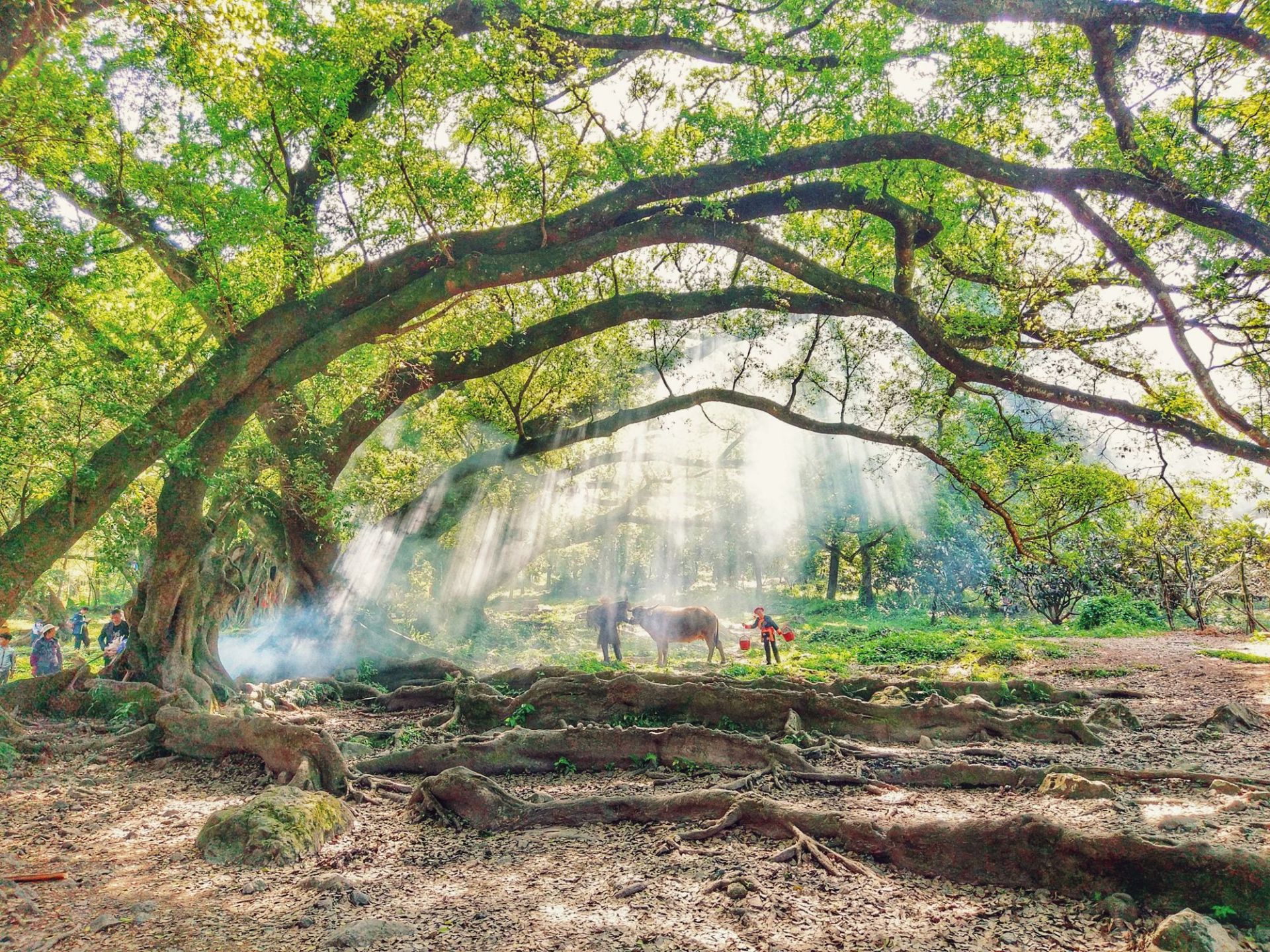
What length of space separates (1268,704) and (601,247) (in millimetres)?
10171

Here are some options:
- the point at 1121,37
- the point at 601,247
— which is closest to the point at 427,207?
the point at 601,247

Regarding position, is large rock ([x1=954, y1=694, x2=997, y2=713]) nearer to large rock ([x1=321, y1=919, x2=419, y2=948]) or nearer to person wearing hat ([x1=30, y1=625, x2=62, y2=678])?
large rock ([x1=321, y1=919, x2=419, y2=948])

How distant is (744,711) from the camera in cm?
787

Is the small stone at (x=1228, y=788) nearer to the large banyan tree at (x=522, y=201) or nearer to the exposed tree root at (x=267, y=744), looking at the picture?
the large banyan tree at (x=522, y=201)

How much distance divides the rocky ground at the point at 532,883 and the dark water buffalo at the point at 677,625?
880cm

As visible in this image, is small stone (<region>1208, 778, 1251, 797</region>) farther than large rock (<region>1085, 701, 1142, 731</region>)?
No

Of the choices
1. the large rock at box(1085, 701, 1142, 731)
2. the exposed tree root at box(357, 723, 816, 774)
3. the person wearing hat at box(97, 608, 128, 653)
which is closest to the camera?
the exposed tree root at box(357, 723, 816, 774)

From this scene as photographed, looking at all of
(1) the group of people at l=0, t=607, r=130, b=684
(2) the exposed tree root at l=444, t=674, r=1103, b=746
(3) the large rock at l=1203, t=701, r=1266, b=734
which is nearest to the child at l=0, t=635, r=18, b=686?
(1) the group of people at l=0, t=607, r=130, b=684

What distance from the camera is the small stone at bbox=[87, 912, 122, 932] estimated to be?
11.7 ft

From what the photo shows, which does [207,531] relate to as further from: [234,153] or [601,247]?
[601,247]

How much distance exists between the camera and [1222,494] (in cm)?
955

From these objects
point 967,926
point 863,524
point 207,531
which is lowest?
point 967,926

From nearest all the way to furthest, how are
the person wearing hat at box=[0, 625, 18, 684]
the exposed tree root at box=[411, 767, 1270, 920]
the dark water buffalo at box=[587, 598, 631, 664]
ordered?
the exposed tree root at box=[411, 767, 1270, 920]
the person wearing hat at box=[0, 625, 18, 684]
the dark water buffalo at box=[587, 598, 631, 664]

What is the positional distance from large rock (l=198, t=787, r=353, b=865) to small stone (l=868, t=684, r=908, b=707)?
6.93 m
